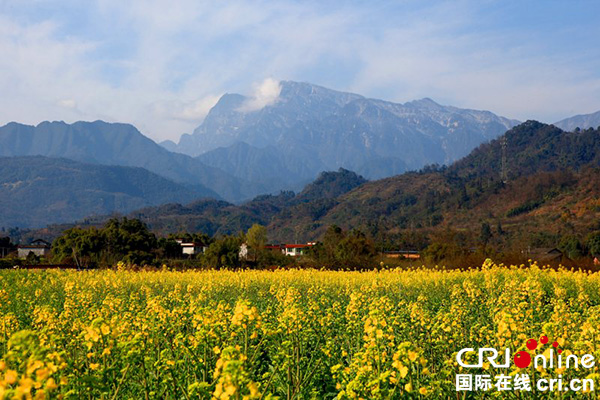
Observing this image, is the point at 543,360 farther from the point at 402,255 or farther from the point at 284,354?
the point at 402,255

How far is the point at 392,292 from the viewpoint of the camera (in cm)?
1312

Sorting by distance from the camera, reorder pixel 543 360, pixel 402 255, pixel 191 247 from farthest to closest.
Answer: pixel 191 247 → pixel 402 255 → pixel 543 360

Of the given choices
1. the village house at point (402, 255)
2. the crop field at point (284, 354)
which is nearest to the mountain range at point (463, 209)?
the village house at point (402, 255)

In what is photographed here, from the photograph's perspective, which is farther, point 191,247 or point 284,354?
point 191,247

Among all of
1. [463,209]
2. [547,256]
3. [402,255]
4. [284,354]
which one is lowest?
[547,256]

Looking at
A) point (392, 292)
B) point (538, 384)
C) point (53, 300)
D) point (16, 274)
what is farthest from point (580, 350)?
point (16, 274)

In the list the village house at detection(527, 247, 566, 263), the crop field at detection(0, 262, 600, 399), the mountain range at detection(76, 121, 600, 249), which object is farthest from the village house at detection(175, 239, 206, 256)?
the crop field at detection(0, 262, 600, 399)

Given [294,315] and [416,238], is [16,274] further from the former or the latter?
[416,238]

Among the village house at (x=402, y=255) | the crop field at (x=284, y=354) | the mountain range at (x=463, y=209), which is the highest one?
the mountain range at (x=463, y=209)

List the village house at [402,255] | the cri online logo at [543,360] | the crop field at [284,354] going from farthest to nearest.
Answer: the village house at [402,255]
the cri online logo at [543,360]
the crop field at [284,354]

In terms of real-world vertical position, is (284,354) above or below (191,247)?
below

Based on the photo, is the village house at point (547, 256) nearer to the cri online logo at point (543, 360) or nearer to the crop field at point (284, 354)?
the crop field at point (284, 354)

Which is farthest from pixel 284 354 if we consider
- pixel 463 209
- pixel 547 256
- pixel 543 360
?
pixel 463 209

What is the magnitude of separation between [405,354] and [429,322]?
332 cm
